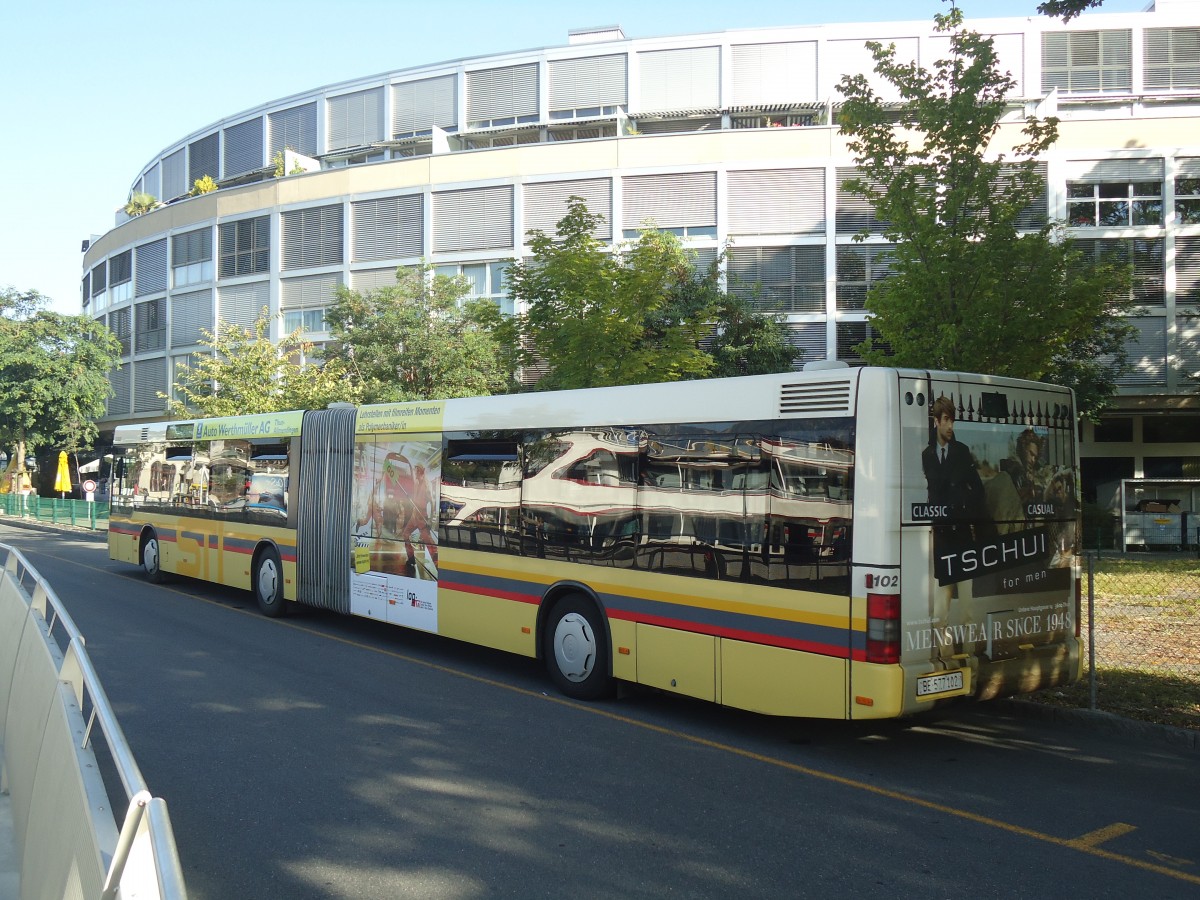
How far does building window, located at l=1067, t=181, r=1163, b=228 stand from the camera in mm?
32938

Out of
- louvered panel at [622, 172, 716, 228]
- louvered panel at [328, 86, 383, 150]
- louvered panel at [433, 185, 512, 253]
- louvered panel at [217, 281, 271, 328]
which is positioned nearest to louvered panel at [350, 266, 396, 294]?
louvered panel at [433, 185, 512, 253]

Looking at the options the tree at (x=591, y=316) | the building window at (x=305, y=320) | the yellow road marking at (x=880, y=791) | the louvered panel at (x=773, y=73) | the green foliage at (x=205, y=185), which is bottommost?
the yellow road marking at (x=880, y=791)

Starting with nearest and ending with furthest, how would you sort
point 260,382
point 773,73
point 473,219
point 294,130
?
point 260,382 < point 773,73 < point 473,219 < point 294,130

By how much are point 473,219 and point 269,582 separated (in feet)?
87.6

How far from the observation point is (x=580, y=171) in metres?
36.9

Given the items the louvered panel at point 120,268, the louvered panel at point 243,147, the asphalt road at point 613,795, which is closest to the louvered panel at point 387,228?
the louvered panel at point 243,147

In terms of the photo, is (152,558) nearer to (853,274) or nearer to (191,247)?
(853,274)

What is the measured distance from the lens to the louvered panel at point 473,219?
3809 centimetres

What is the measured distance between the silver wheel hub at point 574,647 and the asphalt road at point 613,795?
1.00ft

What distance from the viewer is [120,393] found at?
51.2 meters

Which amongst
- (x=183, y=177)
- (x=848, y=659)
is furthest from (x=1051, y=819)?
(x=183, y=177)

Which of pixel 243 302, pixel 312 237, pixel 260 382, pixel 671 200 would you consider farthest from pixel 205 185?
pixel 671 200

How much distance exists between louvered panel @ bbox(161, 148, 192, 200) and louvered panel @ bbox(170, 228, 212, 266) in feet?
18.9

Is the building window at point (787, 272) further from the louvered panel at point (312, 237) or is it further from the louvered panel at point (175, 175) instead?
the louvered panel at point (175, 175)
